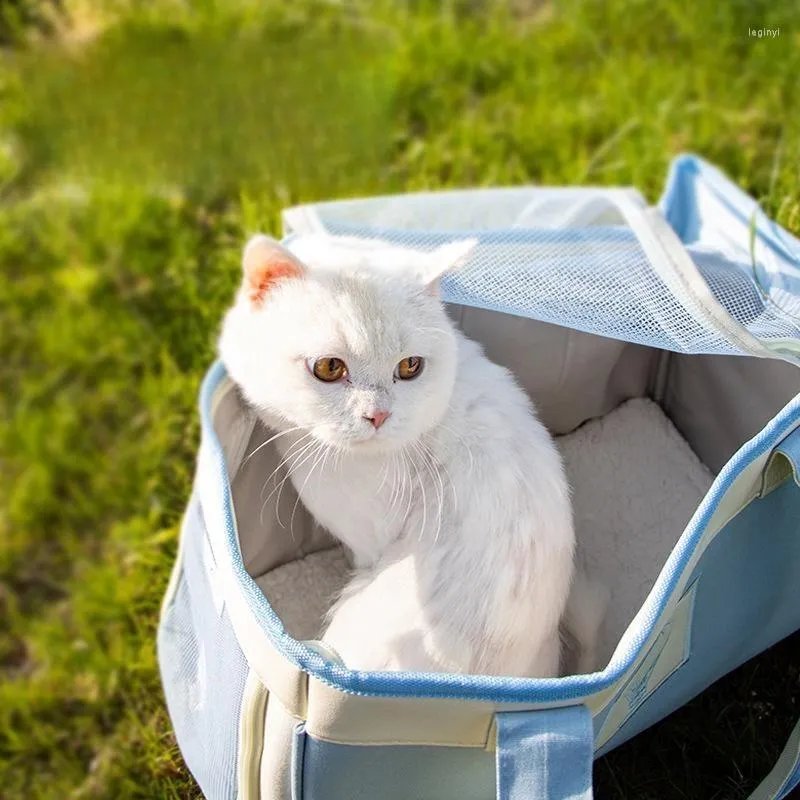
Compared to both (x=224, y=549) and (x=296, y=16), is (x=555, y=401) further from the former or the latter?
(x=296, y=16)

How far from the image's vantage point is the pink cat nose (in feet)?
3.96

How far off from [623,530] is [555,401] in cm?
27

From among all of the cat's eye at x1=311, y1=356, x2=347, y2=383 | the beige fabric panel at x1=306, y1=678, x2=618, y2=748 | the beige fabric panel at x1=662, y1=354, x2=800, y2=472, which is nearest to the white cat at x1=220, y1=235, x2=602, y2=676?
the cat's eye at x1=311, y1=356, x2=347, y2=383

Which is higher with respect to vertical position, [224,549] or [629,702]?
[224,549]

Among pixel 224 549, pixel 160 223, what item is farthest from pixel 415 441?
pixel 160 223

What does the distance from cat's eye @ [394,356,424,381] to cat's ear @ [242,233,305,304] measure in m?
0.18

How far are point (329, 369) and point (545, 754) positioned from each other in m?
0.55

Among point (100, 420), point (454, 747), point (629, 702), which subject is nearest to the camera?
point (454, 747)

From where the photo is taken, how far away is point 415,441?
1293 millimetres

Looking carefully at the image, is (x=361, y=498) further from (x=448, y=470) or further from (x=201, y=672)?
(x=201, y=672)

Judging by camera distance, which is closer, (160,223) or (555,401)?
(555,401)

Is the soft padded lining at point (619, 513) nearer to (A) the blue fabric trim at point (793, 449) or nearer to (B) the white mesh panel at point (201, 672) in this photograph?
(B) the white mesh panel at point (201, 672)

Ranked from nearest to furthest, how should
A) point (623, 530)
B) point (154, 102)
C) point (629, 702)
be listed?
point (629, 702)
point (623, 530)
point (154, 102)

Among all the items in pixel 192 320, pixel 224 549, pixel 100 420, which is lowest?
pixel 100 420
